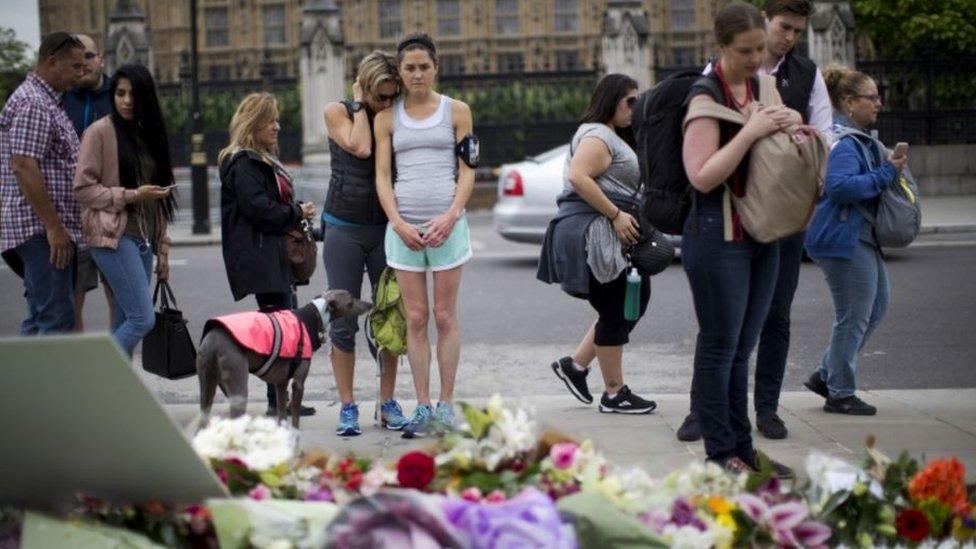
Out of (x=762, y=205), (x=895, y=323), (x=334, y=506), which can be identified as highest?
(x=762, y=205)

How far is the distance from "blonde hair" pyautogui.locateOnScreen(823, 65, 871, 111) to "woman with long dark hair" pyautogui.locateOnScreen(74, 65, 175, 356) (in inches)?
134

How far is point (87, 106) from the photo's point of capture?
803 centimetres

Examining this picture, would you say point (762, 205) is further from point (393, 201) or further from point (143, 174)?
point (143, 174)

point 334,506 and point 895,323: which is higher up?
point 334,506

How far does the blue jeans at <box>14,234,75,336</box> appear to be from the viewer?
7496mm

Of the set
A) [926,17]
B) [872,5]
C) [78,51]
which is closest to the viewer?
[78,51]

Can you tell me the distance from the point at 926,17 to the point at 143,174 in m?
25.5

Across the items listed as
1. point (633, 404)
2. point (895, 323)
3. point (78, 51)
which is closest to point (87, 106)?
point (78, 51)

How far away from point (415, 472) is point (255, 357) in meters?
3.44

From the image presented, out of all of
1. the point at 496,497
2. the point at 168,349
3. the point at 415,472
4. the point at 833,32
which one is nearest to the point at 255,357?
the point at 168,349

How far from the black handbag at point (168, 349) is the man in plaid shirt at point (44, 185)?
401 millimetres

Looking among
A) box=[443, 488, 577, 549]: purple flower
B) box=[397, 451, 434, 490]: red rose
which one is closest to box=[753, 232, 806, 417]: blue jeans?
box=[397, 451, 434, 490]: red rose

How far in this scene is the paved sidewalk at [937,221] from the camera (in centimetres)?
2211

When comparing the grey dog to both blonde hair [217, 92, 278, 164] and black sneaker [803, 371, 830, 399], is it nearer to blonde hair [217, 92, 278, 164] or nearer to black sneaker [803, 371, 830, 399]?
blonde hair [217, 92, 278, 164]
